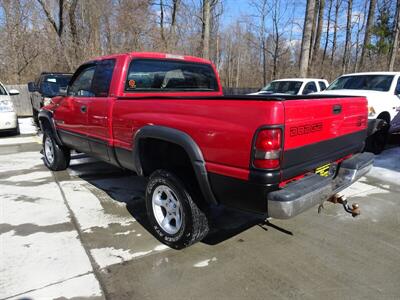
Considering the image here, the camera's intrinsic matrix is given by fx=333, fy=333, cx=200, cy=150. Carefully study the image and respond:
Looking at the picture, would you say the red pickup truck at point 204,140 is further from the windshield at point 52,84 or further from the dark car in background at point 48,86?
the windshield at point 52,84

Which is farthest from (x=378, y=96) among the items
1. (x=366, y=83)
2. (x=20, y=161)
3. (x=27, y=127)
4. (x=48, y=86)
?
(x=27, y=127)

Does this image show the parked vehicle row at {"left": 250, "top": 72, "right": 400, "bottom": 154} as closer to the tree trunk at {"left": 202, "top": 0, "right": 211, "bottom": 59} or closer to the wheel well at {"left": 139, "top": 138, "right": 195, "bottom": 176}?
the wheel well at {"left": 139, "top": 138, "right": 195, "bottom": 176}

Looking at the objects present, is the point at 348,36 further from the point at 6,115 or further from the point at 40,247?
the point at 40,247

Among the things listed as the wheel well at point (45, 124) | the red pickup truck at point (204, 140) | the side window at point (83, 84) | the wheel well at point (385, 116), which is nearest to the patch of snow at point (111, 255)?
the red pickup truck at point (204, 140)

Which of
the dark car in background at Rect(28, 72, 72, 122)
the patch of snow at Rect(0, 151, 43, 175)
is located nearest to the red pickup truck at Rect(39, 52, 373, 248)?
the patch of snow at Rect(0, 151, 43, 175)

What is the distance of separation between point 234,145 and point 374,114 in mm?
5864

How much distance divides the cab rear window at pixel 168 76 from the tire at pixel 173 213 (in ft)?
4.45

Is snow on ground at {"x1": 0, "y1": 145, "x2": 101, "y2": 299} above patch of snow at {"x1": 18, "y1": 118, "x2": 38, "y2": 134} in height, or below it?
above

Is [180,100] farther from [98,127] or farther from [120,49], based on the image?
[120,49]

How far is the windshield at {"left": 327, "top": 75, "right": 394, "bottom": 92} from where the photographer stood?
26.3 ft

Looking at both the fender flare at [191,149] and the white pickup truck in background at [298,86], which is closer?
the fender flare at [191,149]

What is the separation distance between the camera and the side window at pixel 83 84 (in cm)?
459

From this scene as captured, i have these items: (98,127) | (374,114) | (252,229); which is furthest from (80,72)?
(374,114)

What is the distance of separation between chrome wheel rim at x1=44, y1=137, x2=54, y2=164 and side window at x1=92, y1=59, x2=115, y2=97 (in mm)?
2252
